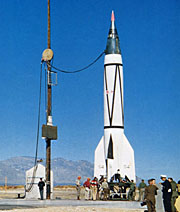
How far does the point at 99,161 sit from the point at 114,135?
2.13m

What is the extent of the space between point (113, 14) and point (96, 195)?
46.9 feet

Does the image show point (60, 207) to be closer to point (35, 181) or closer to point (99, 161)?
point (35, 181)

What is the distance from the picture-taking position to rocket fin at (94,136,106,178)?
28.8 metres

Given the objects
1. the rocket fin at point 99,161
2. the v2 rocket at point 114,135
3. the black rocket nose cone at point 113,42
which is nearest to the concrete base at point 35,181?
the v2 rocket at point 114,135

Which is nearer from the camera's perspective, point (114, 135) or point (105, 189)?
point (105, 189)

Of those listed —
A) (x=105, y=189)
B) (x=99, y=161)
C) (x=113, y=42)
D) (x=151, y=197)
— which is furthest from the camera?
(x=113, y=42)

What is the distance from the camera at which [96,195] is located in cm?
2381

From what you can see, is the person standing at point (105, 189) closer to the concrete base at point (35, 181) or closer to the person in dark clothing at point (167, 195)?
the concrete base at point (35, 181)

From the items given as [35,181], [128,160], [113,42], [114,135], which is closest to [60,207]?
[35,181]

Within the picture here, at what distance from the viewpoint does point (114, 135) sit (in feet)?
94.2

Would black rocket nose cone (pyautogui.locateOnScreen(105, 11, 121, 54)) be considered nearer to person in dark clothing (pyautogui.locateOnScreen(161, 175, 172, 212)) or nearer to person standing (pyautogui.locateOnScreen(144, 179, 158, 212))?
person in dark clothing (pyautogui.locateOnScreen(161, 175, 172, 212))

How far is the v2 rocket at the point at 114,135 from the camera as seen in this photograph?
94.0 feet

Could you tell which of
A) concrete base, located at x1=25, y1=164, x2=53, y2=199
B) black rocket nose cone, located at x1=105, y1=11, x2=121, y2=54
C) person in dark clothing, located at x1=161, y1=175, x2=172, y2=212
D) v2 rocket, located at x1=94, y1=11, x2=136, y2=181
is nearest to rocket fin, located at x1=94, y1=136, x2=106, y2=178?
v2 rocket, located at x1=94, y1=11, x2=136, y2=181

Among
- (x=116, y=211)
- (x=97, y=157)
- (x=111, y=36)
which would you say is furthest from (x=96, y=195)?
(x=111, y=36)
